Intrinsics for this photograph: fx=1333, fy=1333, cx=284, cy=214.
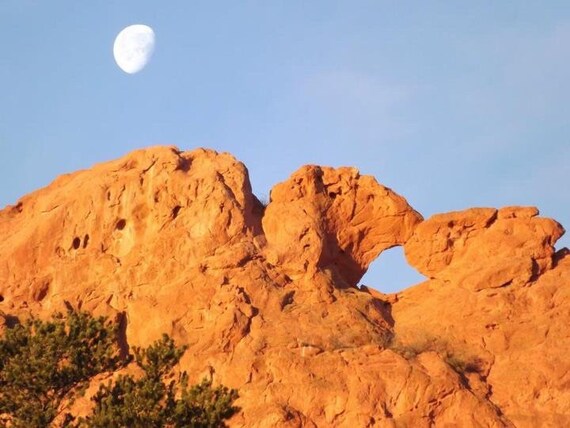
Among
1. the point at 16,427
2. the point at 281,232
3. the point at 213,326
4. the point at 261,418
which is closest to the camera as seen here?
the point at 16,427

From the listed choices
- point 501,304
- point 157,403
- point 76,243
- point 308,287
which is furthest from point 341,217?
point 157,403

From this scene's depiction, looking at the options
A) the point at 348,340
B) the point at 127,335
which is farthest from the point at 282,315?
the point at 127,335

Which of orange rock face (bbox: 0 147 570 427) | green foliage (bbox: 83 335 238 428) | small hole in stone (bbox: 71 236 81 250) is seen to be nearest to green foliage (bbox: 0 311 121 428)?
green foliage (bbox: 83 335 238 428)

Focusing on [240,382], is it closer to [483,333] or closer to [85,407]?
[85,407]

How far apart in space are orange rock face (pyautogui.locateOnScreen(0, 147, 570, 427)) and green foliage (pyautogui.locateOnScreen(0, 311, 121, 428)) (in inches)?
252

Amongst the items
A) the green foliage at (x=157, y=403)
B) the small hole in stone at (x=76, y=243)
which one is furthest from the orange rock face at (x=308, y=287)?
the green foliage at (x=157, y=403)

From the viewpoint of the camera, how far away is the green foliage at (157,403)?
1259 inches

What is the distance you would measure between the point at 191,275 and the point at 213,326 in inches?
84.4

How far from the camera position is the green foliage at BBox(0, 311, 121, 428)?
33156 millimetres

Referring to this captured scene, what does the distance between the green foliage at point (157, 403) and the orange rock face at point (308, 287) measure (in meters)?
6.31

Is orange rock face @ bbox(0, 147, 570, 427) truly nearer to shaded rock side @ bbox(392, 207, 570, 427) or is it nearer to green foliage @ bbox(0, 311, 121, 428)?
shaded rock side @ bbox(392, 207, 570, 427)

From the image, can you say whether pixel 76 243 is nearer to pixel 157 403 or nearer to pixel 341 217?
pixel 341 217

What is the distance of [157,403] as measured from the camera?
3262 centimetres

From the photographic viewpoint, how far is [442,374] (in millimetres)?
40625
